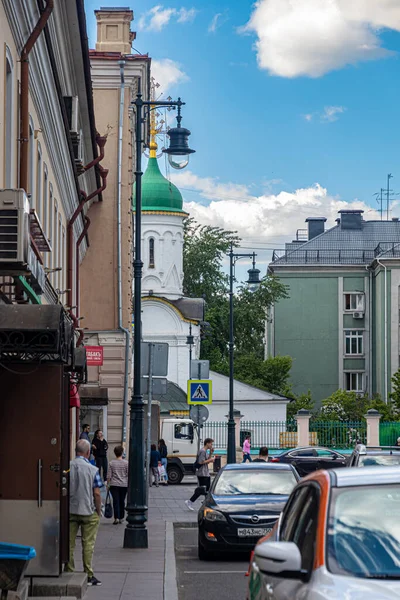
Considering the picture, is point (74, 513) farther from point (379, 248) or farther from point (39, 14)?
point (379, 248)

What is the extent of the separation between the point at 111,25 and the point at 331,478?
35302 millimetres

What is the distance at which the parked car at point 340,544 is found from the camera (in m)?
5.82

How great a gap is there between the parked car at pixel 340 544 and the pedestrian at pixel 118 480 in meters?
15.6

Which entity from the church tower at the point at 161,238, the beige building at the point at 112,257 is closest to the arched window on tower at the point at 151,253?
the church tower at the point at 161,238

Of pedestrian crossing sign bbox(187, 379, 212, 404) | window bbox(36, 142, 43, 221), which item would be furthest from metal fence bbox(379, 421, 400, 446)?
window bbox(36, 142, 43, 221)

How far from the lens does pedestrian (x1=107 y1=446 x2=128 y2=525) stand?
22.7 m

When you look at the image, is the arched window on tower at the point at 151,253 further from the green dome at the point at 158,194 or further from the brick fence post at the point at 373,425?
the brick fence post at the point at 373,425

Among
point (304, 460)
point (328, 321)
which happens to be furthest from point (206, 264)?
point (304, 460)

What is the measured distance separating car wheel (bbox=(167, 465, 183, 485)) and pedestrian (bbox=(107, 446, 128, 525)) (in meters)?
21.4

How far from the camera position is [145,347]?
21.6 meters

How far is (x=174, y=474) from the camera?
150 feet

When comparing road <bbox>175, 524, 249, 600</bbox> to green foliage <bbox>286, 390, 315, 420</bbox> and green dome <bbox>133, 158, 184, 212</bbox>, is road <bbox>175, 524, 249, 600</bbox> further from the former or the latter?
green foliage <bbox>286, 390, 315, 420</bbox>

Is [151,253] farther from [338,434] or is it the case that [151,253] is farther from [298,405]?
[338,434]

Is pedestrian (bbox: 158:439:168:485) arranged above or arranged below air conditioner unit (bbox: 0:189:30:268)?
below
